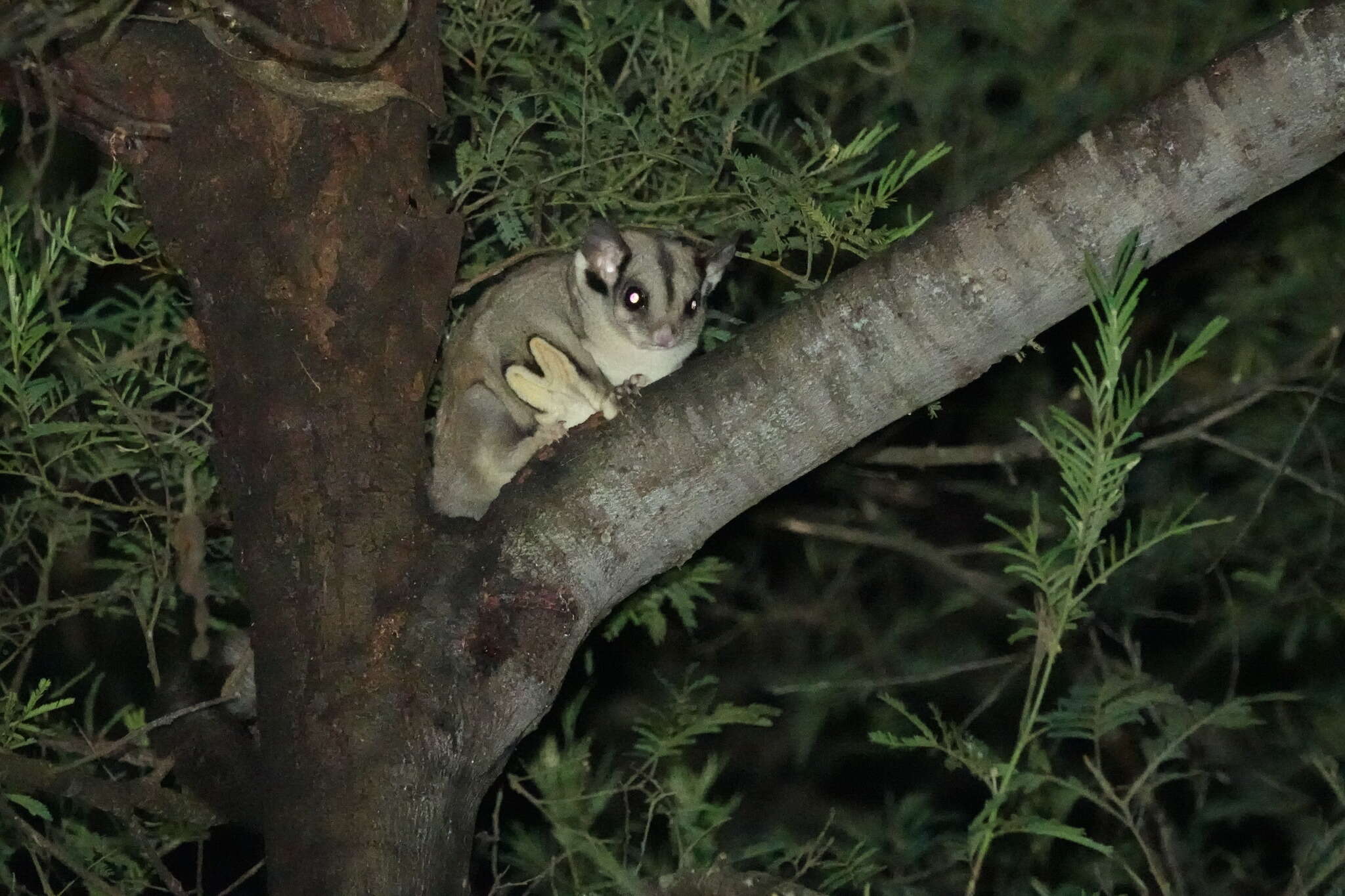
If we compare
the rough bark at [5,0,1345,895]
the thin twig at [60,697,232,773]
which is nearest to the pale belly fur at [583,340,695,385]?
the rough bark at [5,0,1345,895]

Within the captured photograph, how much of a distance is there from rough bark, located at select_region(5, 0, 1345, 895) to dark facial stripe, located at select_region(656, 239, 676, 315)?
976mm

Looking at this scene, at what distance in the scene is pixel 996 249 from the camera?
2428mm

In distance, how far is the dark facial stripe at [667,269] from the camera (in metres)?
3.68

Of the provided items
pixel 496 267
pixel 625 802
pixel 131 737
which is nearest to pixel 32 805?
pixel 131 737

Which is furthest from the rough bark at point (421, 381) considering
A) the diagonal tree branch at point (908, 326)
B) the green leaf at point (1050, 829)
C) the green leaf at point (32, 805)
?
the green leaf at point (1050, 829)

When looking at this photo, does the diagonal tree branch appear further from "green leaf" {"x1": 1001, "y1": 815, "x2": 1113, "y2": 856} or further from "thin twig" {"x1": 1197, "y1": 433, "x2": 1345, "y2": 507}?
"thin twig" {"x1": 1197, "y1": 433, "x2": 1345, "y2": 507}

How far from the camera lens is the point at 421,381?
2.73m

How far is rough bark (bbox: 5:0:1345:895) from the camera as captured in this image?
7.87 feet

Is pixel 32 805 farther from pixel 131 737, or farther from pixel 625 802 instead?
pixel 625 802

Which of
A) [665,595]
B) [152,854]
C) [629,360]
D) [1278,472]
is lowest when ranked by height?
[665,595]

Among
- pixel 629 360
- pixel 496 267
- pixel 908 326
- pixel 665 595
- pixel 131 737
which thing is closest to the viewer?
pixel 908 326

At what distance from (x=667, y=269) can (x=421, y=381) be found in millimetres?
1146

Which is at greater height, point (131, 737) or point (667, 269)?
point (667, 269)

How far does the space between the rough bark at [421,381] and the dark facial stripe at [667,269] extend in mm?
976
